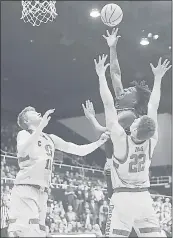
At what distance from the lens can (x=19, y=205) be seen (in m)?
4.46

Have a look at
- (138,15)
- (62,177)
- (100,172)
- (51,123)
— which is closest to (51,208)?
(62,177)

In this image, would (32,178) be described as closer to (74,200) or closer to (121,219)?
(121,219)

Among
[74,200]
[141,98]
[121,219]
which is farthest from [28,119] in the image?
[74,200]

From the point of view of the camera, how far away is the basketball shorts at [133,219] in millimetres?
4117

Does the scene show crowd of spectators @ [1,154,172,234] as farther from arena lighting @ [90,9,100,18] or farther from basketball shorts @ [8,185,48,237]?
arena lighting @ [90,9,100,18]

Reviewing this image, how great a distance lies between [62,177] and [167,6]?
10.4 feet

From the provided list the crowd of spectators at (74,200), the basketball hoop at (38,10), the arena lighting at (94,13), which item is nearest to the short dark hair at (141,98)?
the basketball hoop at (38,10)

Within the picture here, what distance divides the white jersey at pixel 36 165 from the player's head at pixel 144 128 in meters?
0.85

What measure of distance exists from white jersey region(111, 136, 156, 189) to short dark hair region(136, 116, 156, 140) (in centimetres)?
12

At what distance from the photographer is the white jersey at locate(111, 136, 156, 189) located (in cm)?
425

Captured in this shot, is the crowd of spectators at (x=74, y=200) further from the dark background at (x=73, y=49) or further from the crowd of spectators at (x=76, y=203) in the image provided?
the dark background at (x=73, y=49)

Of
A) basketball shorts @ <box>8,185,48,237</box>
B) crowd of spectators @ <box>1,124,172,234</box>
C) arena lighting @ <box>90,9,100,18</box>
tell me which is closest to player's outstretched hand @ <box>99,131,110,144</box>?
basketball shorts @ <box>8,185,48,237</box>

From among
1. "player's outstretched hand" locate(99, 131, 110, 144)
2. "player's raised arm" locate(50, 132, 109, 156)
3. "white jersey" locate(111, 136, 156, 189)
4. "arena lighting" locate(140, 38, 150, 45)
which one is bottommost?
"white jersey" locate(111, 136, 156, 189)

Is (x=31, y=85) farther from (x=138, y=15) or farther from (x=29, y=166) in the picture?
(x=29, y=166)
